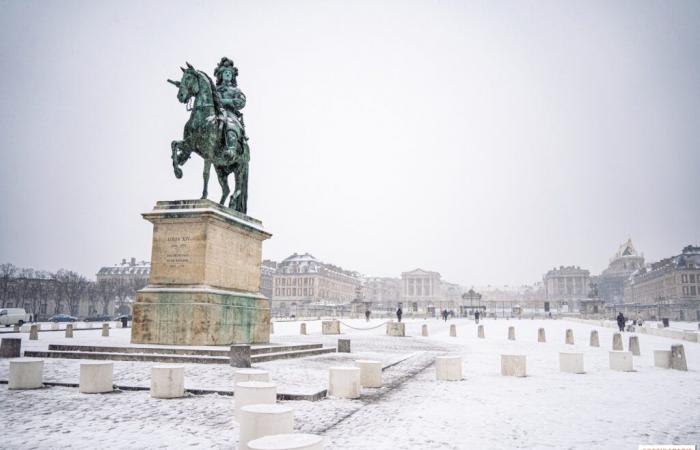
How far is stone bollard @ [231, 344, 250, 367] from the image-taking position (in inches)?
440

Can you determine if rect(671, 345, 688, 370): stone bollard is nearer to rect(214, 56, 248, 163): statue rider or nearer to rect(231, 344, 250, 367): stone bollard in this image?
rect(231, 344, 250, 367): stone bollard

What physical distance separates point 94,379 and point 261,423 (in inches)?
185

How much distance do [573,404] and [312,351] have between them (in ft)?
30.1

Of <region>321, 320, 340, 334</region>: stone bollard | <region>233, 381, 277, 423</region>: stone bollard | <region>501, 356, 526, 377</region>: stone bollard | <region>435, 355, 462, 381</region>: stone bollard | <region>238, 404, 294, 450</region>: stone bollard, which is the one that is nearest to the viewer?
<region>238, 404, 294, 450</region>: stone bollard

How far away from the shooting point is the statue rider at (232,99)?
637 inches

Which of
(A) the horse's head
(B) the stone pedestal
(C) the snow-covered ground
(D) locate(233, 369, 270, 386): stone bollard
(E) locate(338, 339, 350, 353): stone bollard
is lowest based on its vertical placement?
(C) the snow-covered ground

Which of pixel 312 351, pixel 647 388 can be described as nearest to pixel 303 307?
pixel 312 351

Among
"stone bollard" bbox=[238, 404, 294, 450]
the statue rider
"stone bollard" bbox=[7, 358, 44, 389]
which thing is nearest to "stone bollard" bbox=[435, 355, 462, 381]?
"stone bollard" bbox=[238, 404, 294, 450]

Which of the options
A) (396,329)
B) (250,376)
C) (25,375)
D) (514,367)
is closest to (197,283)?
(25,375)

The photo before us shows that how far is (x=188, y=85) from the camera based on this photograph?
50.5 ft

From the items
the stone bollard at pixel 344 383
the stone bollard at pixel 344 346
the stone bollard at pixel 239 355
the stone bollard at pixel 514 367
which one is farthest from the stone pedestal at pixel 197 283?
the stone bollard at pixel 514 367

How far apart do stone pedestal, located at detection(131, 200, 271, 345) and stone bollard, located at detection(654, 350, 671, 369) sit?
12026mm

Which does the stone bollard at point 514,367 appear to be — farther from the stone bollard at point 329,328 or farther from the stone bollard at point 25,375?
the stone bollard at point 329,328

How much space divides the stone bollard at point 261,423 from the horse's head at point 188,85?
39.7 ft
